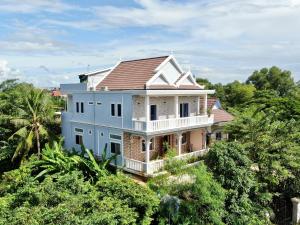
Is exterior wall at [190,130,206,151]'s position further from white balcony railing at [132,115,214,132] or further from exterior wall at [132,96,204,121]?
white balcony railing at [132,115,214,132]

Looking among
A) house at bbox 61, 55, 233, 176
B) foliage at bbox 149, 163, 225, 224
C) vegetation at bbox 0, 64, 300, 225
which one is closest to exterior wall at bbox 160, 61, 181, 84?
A: house at bbox 61, 55, 233, 176

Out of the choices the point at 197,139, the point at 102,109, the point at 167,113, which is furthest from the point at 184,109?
the point at 102,109

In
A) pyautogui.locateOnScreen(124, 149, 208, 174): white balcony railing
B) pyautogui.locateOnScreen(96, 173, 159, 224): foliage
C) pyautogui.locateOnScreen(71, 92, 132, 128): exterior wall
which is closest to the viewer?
pyautogui.locateOnScreen(96, 173, 159, 224): foliage

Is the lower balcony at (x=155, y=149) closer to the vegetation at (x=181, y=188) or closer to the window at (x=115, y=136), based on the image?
the window at (x=115, y=136)

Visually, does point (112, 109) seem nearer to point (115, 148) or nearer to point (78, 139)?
point (115, 148)

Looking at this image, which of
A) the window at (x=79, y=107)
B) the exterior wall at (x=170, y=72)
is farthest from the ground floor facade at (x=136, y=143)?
the exterior wall at (x=170, y=72)

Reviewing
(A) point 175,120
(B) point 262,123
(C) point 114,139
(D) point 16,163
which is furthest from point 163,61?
(D) point 16,163
